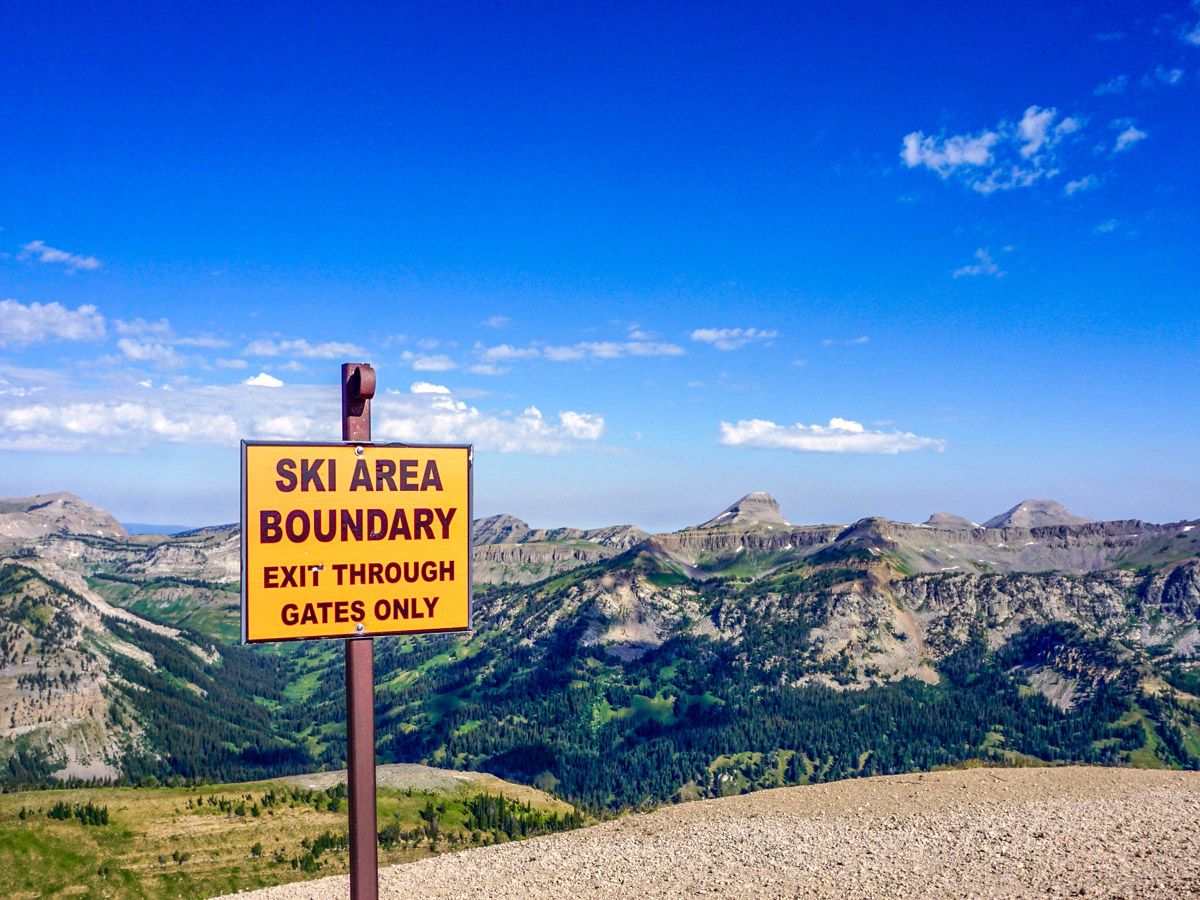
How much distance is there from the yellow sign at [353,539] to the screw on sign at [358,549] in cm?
1

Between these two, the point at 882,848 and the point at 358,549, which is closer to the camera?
the point at 358,549

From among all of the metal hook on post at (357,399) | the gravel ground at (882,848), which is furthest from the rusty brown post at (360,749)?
the gravel ground at (882,848)

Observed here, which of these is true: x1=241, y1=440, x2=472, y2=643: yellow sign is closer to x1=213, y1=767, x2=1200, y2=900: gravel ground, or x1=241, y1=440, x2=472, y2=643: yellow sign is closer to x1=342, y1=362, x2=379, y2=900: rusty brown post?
x1=342, y1=362, x2=379, y2=900: rusty brown post

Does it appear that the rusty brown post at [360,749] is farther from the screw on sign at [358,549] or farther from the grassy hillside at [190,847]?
the grassy hillside at [190,847]

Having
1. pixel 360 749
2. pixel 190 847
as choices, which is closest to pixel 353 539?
pixel 360 749

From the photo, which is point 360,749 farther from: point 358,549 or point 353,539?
point 353,539

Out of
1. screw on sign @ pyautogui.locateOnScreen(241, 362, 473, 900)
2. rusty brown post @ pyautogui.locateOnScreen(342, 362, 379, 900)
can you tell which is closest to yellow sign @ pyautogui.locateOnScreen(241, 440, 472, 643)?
screw on sign @ pyautogui.locateOnScreen(241, 362, 473, 900)

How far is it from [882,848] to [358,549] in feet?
75.2

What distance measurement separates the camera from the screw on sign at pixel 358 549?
1152 cm

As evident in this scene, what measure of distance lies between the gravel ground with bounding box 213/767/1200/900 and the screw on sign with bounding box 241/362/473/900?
16336 millimetres

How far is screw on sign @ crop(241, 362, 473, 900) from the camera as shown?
11.5 m

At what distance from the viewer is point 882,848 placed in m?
27.6

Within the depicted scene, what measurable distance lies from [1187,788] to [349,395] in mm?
38179

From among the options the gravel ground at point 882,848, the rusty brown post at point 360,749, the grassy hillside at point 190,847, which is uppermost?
the rusty brown post at point 360,749
